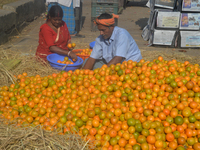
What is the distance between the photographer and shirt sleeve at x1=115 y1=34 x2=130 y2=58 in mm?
4184

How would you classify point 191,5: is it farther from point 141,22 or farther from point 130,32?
point 141,22

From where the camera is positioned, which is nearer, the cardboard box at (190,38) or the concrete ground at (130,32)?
the concrete ground at (130,32)

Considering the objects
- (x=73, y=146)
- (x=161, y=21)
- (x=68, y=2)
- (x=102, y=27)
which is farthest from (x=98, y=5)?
(x=73, y=146)

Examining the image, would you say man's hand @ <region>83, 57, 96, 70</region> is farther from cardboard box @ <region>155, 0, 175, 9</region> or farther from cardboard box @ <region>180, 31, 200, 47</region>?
cardboard box @ <region>155, 0, 175, 9</region>

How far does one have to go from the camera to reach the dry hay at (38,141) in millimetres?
1947

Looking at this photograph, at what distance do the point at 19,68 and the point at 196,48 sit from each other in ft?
24.8

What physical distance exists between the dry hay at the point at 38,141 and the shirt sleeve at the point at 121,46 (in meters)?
2.48

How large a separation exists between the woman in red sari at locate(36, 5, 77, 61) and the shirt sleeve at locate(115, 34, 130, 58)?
1353mm

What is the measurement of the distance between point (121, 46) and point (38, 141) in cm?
283

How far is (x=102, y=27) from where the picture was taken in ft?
13.3

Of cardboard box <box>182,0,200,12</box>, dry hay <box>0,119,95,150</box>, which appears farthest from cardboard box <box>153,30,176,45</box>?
dry hay <box>0,119,95,150</box>

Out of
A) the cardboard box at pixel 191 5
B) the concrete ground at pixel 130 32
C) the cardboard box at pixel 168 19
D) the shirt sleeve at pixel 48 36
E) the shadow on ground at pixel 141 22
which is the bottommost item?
the concrete ground at pixel 130 32

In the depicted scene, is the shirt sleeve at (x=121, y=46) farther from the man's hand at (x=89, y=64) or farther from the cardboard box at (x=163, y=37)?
the cardboard box at (x=163, y=37)

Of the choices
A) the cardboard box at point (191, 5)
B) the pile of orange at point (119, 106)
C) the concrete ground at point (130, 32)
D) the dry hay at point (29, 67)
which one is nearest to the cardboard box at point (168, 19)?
the cardboard box at point (191, 5)
